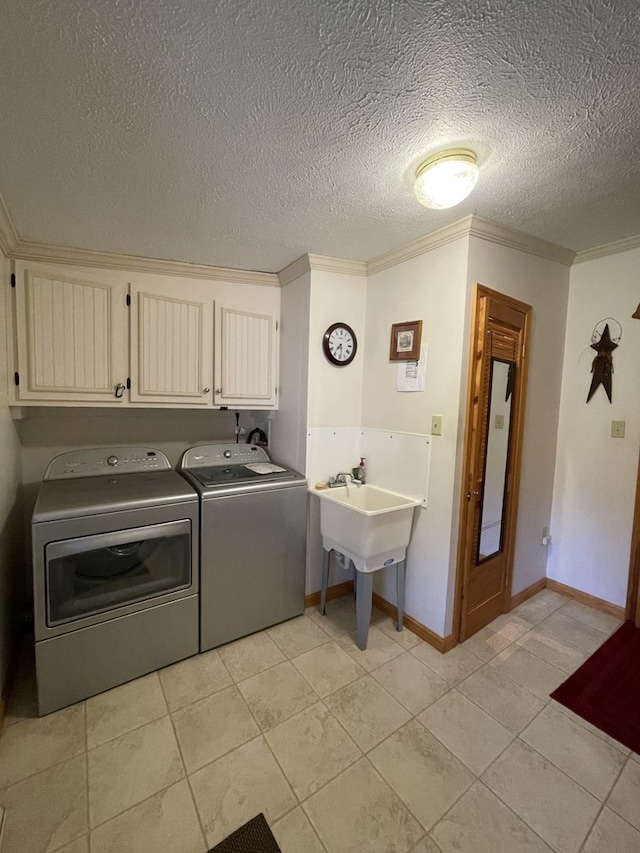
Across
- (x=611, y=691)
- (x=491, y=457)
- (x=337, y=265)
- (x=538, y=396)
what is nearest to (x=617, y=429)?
(x=538, y=396)

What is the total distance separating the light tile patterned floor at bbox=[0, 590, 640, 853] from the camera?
45.5 inches

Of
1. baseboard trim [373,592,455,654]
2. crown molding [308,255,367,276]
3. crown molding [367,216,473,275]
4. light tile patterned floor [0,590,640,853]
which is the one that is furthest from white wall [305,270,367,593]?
light tile patterned floor [0,590,640,853]

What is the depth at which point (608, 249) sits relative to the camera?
2162 mm

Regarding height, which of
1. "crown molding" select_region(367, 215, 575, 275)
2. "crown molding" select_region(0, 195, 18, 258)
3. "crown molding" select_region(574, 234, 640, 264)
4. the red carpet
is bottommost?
the red carpet

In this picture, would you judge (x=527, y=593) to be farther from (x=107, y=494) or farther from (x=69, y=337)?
(x=69, y=337)

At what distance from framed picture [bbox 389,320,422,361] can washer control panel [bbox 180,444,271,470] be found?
47.4 inches

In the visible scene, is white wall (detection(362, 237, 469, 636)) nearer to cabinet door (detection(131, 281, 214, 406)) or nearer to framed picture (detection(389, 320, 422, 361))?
framed picture (detection(389, 320, 422, 361))

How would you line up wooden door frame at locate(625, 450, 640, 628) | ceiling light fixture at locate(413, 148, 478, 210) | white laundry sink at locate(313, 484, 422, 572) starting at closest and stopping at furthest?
ceiling light fixture at locate(413, 148, 478, 210) → white laundry sink at locate(313, 484, 422, 572) → wooden door frame at locate(625, 450, 640, 628)

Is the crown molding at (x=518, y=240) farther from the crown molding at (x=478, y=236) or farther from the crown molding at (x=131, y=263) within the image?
the crown molding at (x=131, y=263)

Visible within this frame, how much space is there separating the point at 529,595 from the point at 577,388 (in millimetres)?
1496

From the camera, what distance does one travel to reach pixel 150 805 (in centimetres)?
123

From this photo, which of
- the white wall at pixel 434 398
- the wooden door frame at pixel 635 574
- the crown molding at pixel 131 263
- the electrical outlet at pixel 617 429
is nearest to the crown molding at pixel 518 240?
the white wall at pixel 434 398

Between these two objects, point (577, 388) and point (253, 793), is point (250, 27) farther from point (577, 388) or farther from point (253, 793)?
point (577, 388)

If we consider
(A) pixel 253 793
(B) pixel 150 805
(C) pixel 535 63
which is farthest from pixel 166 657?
(C) pixel 535 63
